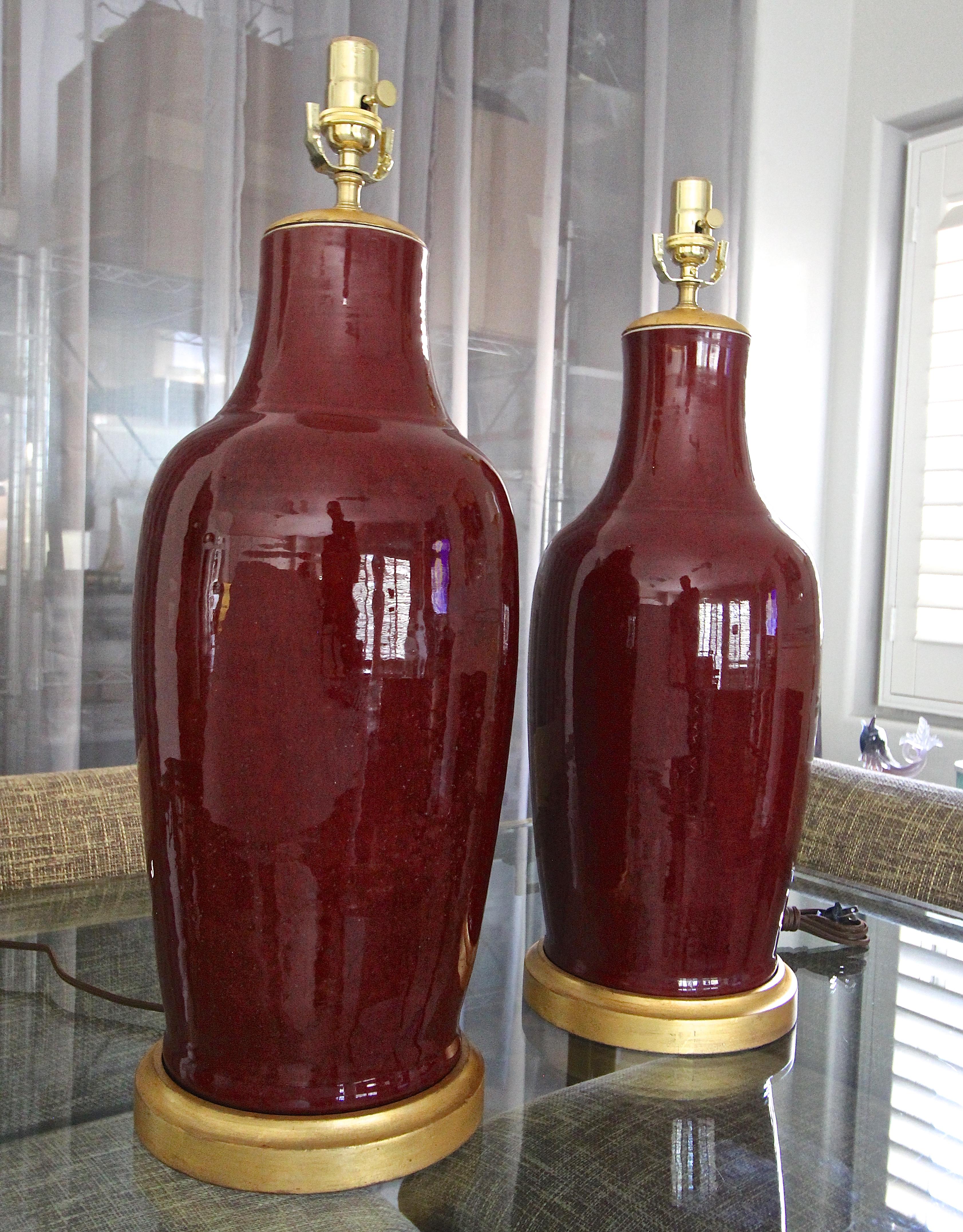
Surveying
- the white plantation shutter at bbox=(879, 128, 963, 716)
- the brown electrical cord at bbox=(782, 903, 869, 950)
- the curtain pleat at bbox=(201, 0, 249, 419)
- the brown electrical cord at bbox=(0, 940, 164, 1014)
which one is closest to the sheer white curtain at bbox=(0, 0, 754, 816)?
the curtain pleat at bbox=(201, 0, 249, 419)

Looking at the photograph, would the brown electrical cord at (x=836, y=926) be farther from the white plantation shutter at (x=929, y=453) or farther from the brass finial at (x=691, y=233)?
the white plantation shutter at (x=929, y=453)

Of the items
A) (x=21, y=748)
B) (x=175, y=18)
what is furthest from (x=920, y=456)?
(x=21, y=748)

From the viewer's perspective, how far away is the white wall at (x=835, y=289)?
8.38ft

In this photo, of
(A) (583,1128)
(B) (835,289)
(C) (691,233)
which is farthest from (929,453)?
(A) (583,1128)

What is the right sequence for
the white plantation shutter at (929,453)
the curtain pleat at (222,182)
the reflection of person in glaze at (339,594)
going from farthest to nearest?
the white plantation shutter at (929,453)
the curtain pleat at (222,182)
the reflection of person in glaze at (339,594)

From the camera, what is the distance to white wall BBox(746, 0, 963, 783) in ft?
8.38

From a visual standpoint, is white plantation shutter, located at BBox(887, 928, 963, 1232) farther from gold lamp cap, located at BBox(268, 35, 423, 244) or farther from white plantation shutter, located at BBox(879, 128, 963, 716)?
white plantation shutter, located at BBox(879, 128, 963, 716)

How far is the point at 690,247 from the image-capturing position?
63 centimetres

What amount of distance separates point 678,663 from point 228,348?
141 cm

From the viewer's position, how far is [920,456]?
101 inches

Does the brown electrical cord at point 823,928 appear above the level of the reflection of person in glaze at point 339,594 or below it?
below

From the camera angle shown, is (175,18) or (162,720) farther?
(175,18)

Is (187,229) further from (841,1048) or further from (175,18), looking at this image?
(841,1048)

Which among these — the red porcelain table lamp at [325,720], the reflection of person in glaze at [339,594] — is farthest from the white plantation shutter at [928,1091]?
the reflection of person in glaze at [339,594]
